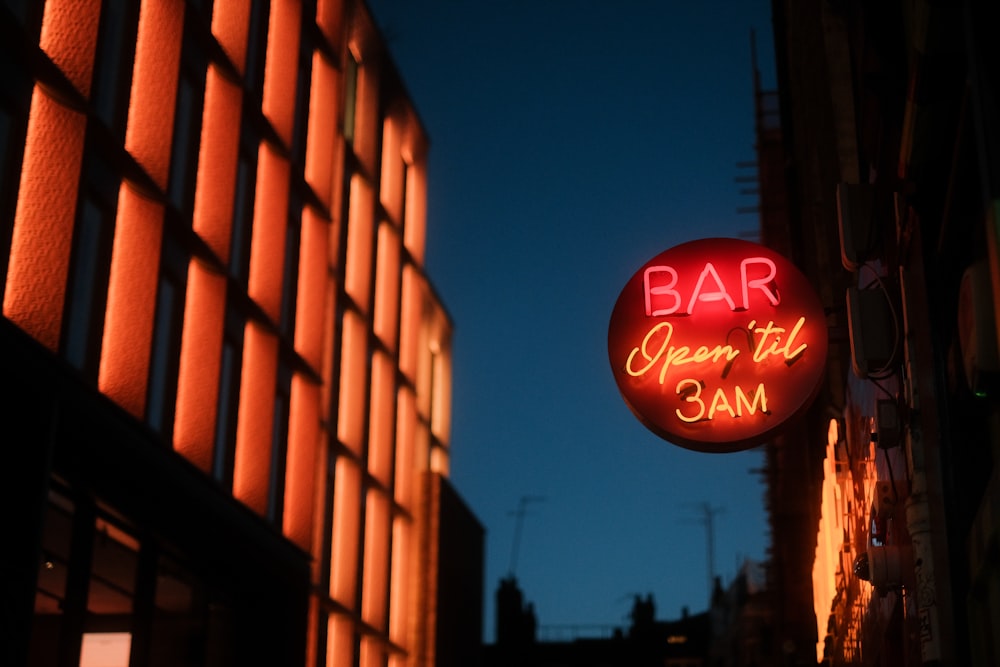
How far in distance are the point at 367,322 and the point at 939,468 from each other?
19528 mm

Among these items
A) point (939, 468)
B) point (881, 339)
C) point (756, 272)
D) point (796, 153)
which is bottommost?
point (939, 468)

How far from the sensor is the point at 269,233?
22625mm

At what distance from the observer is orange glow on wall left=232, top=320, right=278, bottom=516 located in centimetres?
2127

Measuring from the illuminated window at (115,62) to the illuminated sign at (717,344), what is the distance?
749 cm

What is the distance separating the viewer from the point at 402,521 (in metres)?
31.7

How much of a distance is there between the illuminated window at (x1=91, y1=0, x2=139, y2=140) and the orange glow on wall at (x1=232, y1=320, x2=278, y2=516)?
5.23 metres

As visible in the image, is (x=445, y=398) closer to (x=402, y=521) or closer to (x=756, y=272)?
(x=402, y=521)

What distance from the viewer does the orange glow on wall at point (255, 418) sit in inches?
837

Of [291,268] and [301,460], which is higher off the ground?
[291,268]

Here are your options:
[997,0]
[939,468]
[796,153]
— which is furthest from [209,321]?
[796,153]

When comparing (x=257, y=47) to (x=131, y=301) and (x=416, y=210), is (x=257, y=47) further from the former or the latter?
(x=416, y=210)

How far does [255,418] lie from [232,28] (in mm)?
6081

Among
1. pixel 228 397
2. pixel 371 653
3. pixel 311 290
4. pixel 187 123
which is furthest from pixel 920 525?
pixel 371 653

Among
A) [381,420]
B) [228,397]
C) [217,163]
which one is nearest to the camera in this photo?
[217,163]
